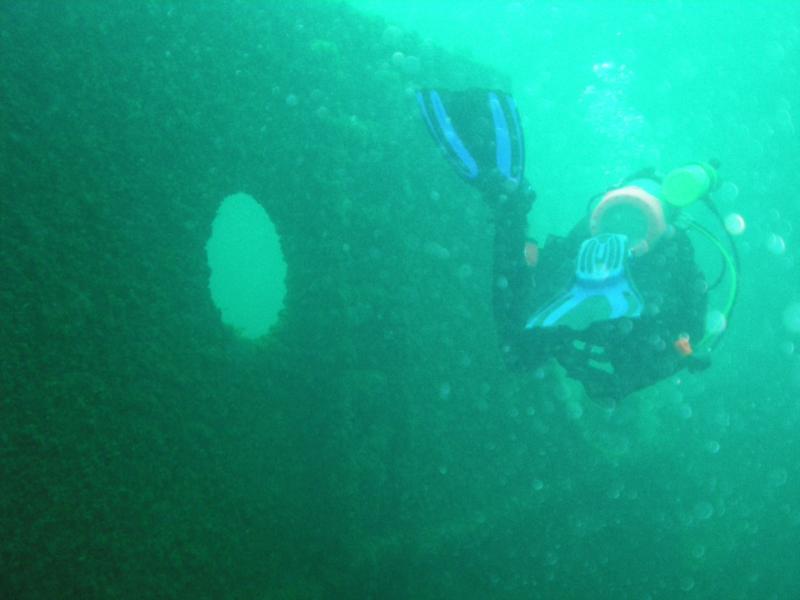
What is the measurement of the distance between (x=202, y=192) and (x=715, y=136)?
14.7 m

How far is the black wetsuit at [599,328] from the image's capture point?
3301 millimetres

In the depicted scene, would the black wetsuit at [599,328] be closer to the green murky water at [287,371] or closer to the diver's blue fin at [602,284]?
the diver's blue fin at [602,284]

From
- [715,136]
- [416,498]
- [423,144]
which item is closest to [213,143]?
[423,144]

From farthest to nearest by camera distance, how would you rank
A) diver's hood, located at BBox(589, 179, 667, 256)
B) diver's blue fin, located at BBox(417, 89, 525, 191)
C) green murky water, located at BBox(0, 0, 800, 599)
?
1. diver's hood, located at BBox(589, 179, 667, 256)
2. diver's blue fin, located at BBox(417, 89, 525, 191)
3. green murky water, located at BBox(0, 0, 800, 599)

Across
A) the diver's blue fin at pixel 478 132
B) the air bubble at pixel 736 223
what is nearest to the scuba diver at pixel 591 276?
the diver's blue fin at pixel 478 132

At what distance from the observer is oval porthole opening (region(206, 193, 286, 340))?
16484 millimetres

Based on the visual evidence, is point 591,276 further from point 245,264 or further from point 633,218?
point 245,264

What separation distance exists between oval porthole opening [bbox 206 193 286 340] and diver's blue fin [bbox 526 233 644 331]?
12.5 meters

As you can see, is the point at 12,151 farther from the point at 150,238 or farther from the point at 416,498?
the point at 416,498

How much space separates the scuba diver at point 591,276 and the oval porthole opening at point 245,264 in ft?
40.7

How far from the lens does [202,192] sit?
2645 millimetres

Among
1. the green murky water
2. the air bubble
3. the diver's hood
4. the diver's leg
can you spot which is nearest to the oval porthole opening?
the air bubble

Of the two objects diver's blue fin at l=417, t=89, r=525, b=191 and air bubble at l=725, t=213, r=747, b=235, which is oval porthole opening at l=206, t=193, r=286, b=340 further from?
diver's blue fin at l=417, t=89, r=525, b=191

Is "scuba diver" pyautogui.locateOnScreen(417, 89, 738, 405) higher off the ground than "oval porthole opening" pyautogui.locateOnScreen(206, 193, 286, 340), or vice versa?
"oval porthole opening" pyautogui.locateOnScreen(206, 193, 286, 340)
